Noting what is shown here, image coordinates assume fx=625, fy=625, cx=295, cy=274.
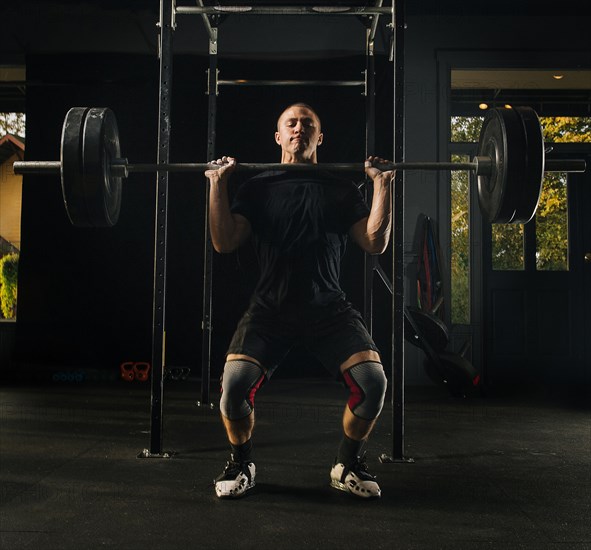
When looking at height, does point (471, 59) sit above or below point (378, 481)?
above

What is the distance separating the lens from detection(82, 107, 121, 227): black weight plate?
7.06 feet

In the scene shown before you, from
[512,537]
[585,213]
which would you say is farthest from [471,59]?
[512,537]

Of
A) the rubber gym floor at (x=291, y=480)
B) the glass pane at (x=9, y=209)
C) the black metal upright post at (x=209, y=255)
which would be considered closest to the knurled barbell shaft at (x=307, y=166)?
the rubber gym floor at (x=291, y=480)

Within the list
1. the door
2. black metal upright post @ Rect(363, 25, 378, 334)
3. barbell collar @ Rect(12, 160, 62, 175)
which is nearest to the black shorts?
barbell collar @ Rect(12, 160, 62, 175)

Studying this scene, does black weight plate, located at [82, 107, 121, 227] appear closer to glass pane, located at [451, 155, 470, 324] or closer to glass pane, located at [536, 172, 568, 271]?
glass pane, located at [451, 155, 470, 324]

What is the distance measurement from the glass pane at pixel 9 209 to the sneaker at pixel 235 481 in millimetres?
3940

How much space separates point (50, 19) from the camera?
515 cm

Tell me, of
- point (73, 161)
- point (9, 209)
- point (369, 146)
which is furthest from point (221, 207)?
point (9, 209)

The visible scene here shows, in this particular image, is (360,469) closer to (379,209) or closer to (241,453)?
(241,453)

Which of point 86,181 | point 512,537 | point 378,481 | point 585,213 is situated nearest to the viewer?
point 512,537

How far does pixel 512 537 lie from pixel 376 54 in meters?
4.15

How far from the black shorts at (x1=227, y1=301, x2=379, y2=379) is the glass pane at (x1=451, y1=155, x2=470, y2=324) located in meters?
2.94

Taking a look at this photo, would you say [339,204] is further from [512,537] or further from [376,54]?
[376,54]

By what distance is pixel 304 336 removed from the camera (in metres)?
2.22
